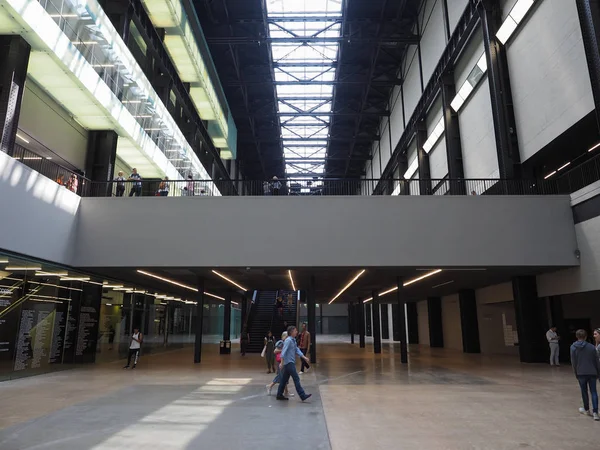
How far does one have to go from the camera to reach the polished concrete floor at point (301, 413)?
7.47m

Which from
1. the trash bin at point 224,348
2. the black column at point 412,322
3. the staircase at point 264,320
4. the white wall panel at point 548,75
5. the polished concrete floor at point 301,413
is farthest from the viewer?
the black column at point 412,322

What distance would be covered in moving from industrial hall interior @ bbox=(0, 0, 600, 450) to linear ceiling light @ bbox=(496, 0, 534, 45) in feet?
0.41

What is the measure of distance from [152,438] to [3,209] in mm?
10104

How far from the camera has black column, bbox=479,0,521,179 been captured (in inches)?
840

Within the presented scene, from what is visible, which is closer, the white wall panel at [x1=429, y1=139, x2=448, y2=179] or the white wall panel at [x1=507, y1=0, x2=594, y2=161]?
the white wall panel at [x1=507, y1=0, x2=594, y2=161]

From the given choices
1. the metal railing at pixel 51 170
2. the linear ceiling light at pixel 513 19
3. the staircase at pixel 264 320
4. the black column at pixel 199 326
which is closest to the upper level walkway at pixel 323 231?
the metal railing at pixel 51 170

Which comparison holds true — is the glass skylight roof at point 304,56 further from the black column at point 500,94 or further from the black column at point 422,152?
the black column at point 500,94

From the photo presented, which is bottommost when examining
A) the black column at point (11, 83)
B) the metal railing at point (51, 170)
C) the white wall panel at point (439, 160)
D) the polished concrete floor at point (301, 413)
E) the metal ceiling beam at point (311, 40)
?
the polished concrete floor at point (301, 413)

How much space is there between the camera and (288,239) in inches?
768

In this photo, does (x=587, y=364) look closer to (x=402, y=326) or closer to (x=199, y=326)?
Answer: (x=402, y=326)

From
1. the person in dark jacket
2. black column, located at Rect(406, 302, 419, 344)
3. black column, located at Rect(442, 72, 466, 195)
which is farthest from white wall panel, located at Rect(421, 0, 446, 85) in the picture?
the person in dark jacket

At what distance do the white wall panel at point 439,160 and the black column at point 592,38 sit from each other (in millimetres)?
14530

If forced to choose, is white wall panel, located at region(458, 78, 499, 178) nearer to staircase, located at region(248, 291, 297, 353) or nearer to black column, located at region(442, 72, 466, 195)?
black column, located at region(442, 72, 466, 195)

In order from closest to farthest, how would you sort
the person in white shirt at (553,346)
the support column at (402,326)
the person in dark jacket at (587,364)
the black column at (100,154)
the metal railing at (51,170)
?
the person in dark jacket at (587,364)
the metal railing at (51,170)
the person in white shirt at (553,346)
the support column at (402,326)
the black column at (100,154)
